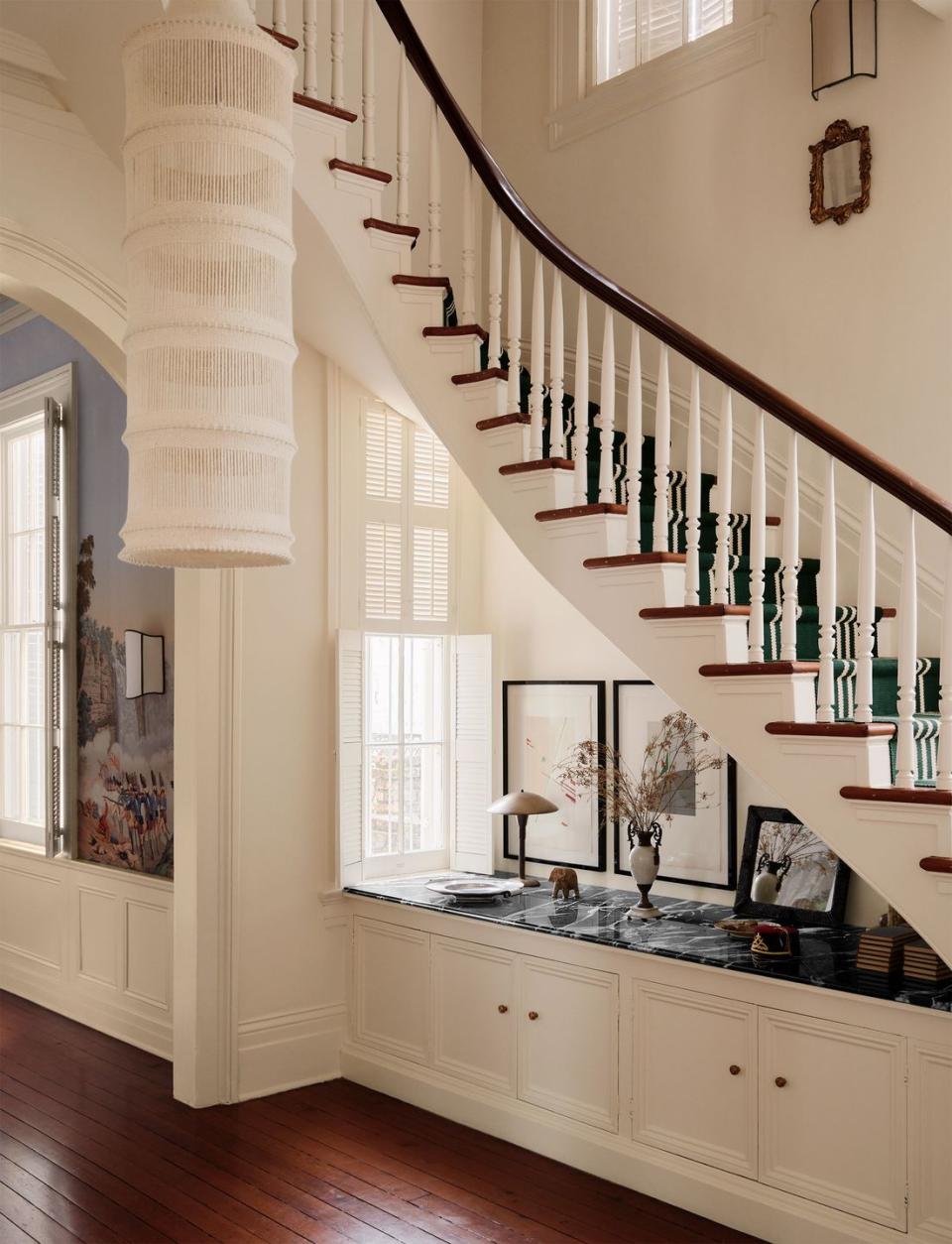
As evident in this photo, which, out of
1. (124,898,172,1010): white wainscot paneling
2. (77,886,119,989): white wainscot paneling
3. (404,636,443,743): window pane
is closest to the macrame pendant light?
(404,636,443,743): window pane

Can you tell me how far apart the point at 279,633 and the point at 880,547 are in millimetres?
2625

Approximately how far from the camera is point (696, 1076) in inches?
162

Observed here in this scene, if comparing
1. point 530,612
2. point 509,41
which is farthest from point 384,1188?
point 509,41

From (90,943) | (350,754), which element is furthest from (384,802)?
(90,943)

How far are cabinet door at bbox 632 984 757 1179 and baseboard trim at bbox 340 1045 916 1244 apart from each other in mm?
72

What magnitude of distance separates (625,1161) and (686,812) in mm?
1444

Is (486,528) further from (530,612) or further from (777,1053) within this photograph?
(777,1053)

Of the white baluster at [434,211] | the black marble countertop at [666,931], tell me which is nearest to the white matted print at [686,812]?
the black marble countertop at [666,931]

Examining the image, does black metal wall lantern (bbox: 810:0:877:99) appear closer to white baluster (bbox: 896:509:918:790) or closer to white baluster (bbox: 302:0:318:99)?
white baluster (bbox: 302:0:318:99)

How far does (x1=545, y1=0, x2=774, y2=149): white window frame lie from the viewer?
5125mm

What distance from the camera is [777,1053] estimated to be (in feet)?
12.8

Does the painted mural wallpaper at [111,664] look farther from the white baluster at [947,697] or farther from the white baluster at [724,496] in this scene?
the white baluster at [947,697]

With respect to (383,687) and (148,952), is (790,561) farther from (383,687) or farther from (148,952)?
(148,952)

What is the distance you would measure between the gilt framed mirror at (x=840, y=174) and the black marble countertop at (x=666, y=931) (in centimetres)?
281
